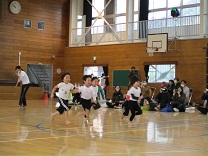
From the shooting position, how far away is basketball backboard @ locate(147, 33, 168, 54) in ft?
65.7

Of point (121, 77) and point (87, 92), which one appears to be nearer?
point (87, 92)

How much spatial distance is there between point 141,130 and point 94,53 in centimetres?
1597

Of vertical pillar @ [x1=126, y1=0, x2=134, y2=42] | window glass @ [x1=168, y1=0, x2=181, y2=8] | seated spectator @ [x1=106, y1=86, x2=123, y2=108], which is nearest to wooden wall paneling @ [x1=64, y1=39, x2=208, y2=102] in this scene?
vertical pillar @ [x1=126, y1=0, x2=134, y2=42]

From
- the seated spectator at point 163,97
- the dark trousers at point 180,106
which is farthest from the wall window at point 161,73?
the dark trousers at point 180,106

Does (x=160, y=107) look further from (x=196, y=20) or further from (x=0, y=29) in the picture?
(x=0, y=29)

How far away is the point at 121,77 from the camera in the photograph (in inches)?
885

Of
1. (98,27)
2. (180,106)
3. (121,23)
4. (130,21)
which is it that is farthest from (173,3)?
(180,106)

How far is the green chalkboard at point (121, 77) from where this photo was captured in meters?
22.2

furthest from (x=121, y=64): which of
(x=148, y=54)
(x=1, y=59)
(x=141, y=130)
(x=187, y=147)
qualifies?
(x=187, y=147)

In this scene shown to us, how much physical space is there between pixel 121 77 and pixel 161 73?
8.15ft

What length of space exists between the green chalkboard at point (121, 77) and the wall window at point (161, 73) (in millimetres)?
1365

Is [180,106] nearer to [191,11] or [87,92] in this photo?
[87,92]

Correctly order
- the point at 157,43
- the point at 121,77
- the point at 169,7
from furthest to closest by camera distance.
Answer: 1. the point at 121,77
2. the point at 169,7
3. the point at 157,43

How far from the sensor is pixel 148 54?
21.4 m
